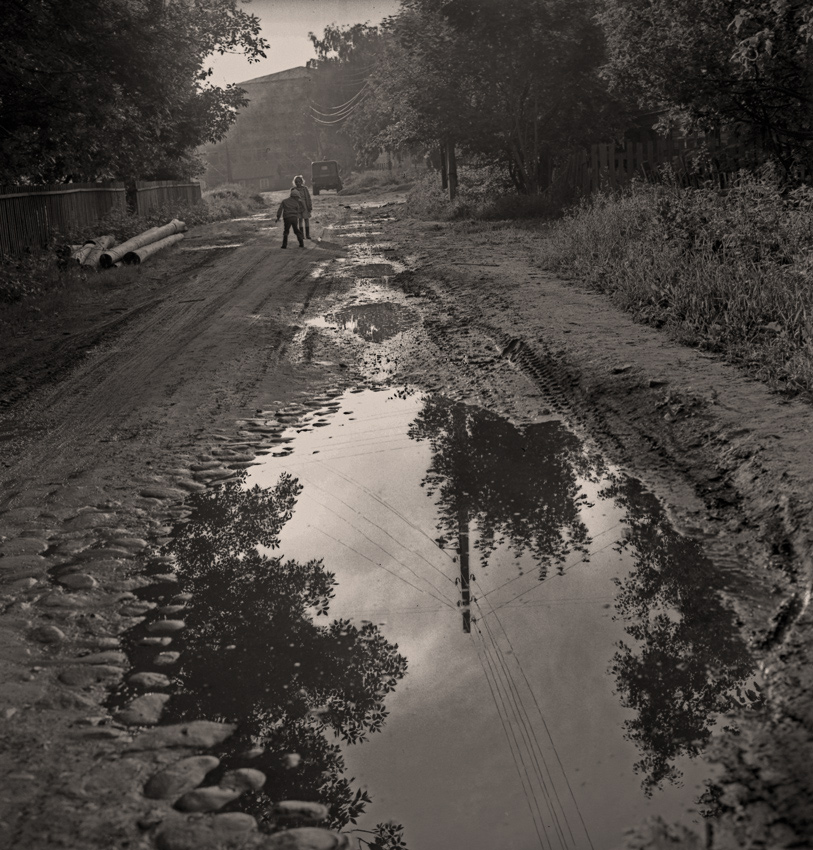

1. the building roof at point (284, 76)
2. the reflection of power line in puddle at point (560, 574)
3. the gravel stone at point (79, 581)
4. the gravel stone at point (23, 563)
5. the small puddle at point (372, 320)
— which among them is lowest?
the reflection of power line in puddle at point (560, 574)

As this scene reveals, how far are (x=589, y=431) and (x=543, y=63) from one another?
1667cm

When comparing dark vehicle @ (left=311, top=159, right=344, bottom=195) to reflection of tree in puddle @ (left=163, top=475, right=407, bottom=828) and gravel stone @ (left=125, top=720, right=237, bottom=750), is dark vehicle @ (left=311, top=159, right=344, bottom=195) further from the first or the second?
gravel stone @ (left=125, top=720, right=237, bottom=750)

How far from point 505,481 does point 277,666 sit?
2.47 meters

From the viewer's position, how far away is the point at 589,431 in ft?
21.9

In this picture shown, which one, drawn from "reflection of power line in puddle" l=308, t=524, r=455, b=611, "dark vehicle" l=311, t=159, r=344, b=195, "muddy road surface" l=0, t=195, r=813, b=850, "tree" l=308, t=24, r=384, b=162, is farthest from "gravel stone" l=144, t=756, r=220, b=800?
"tree" l=308, t=24, r=384, b=162

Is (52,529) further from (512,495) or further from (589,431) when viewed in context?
(589,431)

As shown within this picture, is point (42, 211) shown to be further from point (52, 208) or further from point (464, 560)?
point (464, 560)

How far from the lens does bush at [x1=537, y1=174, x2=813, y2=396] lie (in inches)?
292

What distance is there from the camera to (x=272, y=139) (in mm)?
93375

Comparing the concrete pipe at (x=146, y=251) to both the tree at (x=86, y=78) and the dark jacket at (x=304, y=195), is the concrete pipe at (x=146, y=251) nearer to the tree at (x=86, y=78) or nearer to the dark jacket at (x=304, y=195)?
the tree at (x=86, y=78)

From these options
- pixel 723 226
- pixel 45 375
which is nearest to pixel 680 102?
pixel 723 226

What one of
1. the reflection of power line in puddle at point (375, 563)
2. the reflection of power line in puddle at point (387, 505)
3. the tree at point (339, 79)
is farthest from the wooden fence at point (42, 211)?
the tree at point (339, 79)

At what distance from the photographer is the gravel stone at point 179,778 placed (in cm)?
289

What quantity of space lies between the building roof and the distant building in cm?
93
